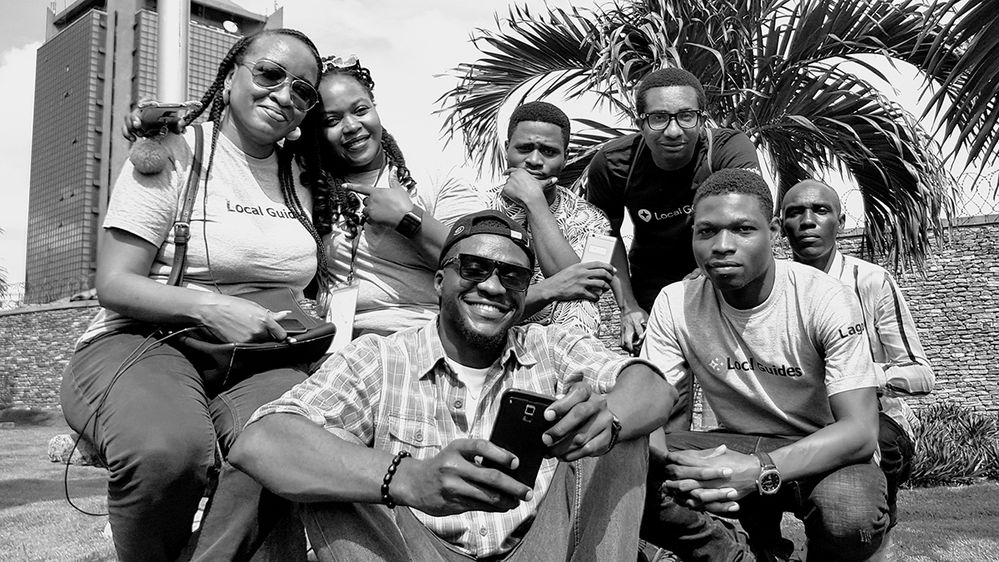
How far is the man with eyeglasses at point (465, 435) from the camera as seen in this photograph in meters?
2.10

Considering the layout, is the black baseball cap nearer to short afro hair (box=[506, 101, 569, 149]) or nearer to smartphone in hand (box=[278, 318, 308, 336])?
smartphone in hand (box=[278, 318, 308, 336])

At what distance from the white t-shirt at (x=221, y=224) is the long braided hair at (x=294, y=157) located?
3 cm

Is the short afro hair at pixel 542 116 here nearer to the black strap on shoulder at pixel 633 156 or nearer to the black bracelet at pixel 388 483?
the black strap on shoulder at pixel 633 156

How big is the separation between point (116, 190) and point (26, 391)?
2406 cm

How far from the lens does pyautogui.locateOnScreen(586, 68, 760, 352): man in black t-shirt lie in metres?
3.66

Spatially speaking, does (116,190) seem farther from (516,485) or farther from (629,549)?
(629,549)

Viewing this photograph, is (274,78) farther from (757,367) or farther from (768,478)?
(768,478)

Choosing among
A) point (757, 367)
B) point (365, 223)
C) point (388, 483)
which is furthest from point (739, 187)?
point (388, 483)

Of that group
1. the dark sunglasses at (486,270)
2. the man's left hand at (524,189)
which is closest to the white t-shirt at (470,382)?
the dark sunglasses at (486,270)

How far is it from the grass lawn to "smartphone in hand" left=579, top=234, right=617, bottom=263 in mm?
1661

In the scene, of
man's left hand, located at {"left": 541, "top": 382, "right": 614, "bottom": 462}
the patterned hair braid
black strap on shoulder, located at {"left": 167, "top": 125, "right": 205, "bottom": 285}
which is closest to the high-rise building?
the patterned hair braid

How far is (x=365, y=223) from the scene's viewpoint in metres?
3.28

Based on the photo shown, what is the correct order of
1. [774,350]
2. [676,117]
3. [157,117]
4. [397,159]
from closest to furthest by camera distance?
[157,117], [774,350], [397,159], [676,117]

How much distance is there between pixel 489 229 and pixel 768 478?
1251 millimetres
